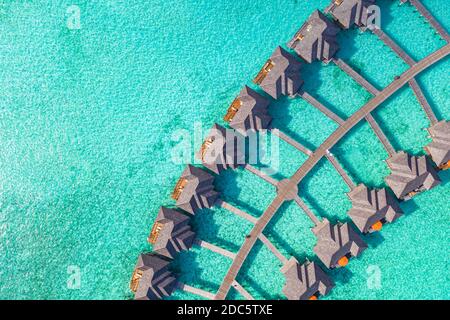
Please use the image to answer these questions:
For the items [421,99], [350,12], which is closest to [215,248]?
[421,99]

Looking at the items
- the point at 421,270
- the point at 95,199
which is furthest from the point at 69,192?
the point at 421,270

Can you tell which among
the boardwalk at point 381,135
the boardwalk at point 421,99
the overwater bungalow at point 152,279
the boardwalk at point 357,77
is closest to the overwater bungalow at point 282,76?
the boardwalk at point 357,77

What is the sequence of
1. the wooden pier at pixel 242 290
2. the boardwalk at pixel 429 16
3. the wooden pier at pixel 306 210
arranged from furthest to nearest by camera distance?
the wooden pier at pixel 242 290 → the wooden pier at pixel 306 210 → the boardwalk at pixel 429 16

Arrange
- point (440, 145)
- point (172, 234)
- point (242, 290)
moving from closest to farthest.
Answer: point (440, 145) → point (172, 234) → point (242, 290)

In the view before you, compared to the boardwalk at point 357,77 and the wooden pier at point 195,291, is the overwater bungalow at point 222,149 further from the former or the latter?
the wooden pier at point 195,291

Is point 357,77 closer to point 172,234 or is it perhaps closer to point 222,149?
point 222,149
